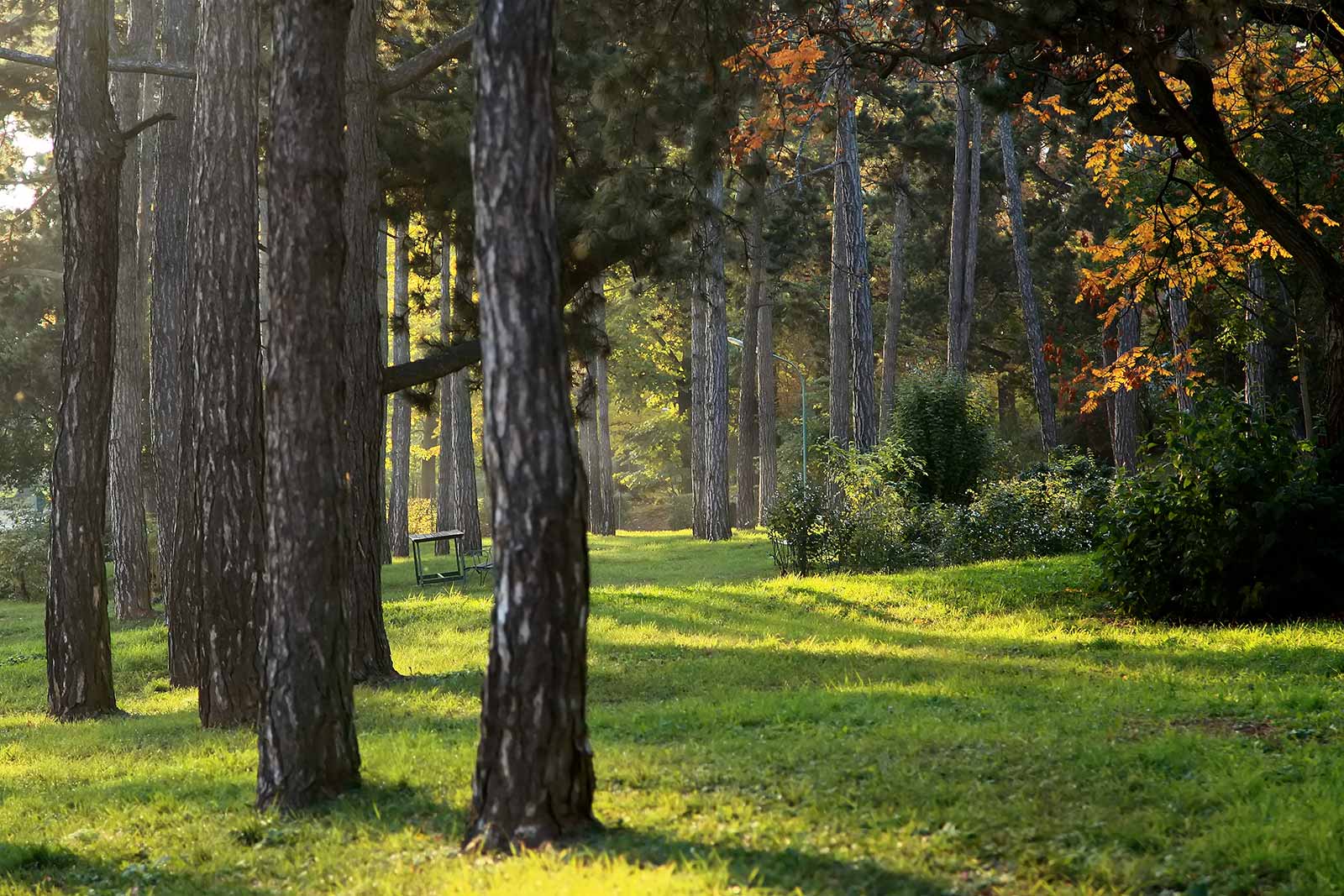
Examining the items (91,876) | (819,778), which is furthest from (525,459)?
(91,876)

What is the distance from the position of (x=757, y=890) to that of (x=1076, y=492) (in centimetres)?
1794

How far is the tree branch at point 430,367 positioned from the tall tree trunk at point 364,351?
372mm

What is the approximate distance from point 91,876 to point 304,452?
2364 mm

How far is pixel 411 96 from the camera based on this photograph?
1502cm

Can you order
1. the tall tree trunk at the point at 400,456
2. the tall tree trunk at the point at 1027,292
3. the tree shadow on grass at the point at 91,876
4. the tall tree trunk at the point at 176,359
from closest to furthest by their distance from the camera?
1. the tree shadow on grass at the point at 91,876
2. the tall tree trunk at the point at 176,359
3. the tall tree trunk at the point at 400,456
4. the tall tree trunk at the point at 1027,292

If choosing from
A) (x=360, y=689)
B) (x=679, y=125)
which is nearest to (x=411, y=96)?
(x=679, y=125)

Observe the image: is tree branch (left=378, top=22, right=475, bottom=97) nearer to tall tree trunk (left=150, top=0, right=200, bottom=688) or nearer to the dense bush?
tall tree trunk (left=150, top=0, right=200, bottom=688)

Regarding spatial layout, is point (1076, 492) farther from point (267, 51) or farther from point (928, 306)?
point (928, 306)

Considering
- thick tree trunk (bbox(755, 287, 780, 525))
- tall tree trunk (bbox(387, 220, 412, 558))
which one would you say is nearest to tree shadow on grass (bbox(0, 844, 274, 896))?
tall tree trunk (bbox(387, 220, 412, 558))

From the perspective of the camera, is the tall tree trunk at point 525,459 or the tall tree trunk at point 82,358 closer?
the tall tree trunk at point 525,459

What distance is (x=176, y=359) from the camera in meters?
16.8

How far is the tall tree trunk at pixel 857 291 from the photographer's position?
24.9 m

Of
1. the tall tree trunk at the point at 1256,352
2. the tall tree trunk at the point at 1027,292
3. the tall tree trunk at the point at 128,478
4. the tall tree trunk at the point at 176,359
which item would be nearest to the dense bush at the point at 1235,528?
the tall tree trunk at the point at 176,359

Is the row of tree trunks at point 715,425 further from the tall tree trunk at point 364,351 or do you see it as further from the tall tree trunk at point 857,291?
the tall tree trunk at point 364,351
